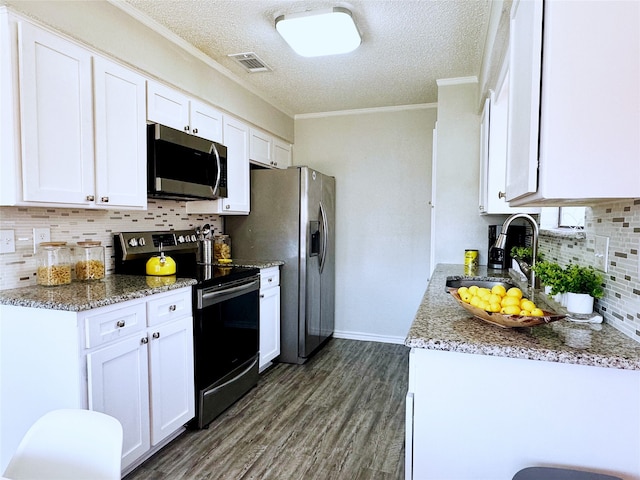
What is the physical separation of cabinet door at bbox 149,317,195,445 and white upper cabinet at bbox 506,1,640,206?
1.86m

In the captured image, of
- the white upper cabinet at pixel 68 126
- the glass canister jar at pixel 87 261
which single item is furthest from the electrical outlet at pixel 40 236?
the white upper cabinet at pixel 68 126

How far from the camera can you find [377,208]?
4.17 metres

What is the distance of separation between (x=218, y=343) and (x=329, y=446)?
899mm

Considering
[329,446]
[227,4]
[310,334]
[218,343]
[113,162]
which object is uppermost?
[227,4]

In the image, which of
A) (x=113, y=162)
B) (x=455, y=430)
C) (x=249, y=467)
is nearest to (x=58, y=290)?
(x=113, y=162)

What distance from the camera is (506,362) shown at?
3.99 feet

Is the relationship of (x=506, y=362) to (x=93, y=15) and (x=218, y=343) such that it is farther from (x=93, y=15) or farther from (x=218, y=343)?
(x=93, y=15)

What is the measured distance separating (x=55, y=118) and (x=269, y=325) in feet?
6.81

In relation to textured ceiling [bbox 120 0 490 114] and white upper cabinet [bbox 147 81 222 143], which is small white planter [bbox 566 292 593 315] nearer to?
textured ceiling [bbox 120 0 490 114]

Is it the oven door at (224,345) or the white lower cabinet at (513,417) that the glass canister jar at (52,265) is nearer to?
the oven door at (224,345)

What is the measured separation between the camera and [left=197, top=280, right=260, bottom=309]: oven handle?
2316mm

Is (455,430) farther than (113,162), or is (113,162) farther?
(113,162)

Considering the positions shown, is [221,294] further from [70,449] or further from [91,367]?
[70,449]

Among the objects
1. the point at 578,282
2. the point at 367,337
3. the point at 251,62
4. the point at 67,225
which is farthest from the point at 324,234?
the point at 578,282
